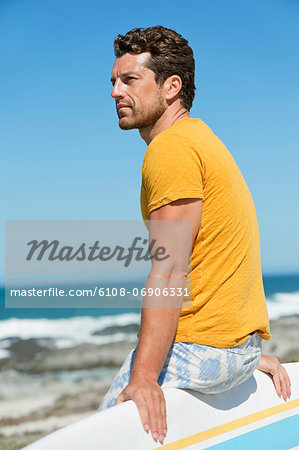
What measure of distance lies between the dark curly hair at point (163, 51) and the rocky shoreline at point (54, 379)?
15.4ft

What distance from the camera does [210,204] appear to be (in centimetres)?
Result: 136

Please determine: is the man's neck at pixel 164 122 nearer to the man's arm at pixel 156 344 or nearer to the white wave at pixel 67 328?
the man's arm at pixel 156 344

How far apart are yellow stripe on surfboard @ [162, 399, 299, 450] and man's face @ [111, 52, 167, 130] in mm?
970

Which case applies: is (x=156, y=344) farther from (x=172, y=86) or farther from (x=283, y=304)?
(x=283, y=304)

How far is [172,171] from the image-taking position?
1.27 m

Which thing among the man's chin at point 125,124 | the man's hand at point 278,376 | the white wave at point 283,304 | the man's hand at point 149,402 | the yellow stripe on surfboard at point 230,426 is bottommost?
the white wave at point 283,304

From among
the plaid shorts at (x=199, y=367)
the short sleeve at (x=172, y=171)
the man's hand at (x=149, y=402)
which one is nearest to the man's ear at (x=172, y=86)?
the short sleeve at (x=172, y=171)

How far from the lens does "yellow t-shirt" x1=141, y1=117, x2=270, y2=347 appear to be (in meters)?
1.29

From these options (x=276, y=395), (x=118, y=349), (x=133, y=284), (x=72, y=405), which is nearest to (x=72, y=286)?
(x=133, y=284)

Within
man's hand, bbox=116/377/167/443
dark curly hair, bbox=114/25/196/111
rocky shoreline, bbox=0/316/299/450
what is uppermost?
dark curly hair, bbox=114/25/196/111

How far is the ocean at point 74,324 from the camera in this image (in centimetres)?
1392

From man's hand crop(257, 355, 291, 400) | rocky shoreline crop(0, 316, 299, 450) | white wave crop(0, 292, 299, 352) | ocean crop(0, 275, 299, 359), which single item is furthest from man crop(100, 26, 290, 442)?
white wave crop(0, 292, 299, 352)

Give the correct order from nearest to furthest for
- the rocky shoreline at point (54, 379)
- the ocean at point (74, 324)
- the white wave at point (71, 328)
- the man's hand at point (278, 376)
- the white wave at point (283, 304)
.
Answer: the man's hand at point (278, 376), the rocky shoreline at point (54, 379), the white wave at point (71, 328), the ocean at point (74, 324), the white wave at point (283, 304)

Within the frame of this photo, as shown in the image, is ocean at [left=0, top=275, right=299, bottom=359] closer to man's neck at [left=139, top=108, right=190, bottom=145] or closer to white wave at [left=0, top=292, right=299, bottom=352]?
white wave at [left=0, top=292, right=299, bottom=352]
